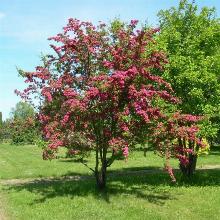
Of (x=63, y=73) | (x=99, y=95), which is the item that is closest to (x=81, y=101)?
(x=99, y=95)

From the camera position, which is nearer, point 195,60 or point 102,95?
point 102,95

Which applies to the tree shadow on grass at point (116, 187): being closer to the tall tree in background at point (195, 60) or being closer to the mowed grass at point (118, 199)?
the mowed grass at point (118, 199)

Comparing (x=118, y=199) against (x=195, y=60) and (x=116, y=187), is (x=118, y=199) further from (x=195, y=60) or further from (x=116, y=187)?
(x=195, y=60)

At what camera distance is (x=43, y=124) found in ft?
60.8

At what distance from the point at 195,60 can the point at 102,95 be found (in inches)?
261

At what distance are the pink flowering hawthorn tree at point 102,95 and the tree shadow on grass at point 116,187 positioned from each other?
1.21m

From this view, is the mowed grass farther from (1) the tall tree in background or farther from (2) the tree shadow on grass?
(1) the tall tree in background

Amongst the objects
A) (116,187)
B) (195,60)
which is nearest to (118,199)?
(116,187)

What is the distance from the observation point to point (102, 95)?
1650 cm

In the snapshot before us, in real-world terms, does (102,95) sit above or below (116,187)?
above

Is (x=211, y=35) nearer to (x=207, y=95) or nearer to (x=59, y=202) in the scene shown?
(x=207, y=95)

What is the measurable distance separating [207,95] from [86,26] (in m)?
6.96

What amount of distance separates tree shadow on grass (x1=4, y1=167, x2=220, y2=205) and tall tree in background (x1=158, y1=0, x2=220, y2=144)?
3.12m

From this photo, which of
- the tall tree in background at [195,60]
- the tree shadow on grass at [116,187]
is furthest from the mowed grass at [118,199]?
the tall tree in background at [195,60]
